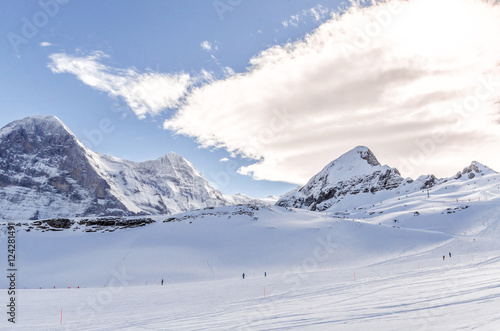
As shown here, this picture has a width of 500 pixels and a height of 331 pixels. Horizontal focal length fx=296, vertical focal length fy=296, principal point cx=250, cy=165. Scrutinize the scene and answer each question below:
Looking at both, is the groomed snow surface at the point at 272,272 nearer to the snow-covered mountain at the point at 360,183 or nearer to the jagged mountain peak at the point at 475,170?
the jagged mountain peak at the point at 475,170

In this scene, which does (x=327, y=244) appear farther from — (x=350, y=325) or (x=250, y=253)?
(x=350, y=325)

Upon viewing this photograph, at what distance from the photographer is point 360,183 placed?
488ft

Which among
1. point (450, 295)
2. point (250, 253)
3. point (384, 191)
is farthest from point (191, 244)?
point (384, 191)

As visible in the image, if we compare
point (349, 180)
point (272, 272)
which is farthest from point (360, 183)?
point (272, 272)

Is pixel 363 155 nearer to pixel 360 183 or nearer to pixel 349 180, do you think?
pixel 349 180

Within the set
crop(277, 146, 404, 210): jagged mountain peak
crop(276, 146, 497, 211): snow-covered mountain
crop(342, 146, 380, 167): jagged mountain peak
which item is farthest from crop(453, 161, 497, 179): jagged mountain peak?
crop(342, 146, 380, 167): jagged mountain peak

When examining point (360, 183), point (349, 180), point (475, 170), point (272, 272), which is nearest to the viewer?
point (272, 272)

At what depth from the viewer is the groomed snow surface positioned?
1259cm

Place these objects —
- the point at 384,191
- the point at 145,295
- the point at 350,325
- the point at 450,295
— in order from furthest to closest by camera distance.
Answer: the point at 384,191, the point at 145,295, the point at 450,295, the point at 350,325

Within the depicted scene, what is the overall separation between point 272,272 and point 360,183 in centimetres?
12383

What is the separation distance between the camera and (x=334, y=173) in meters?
184

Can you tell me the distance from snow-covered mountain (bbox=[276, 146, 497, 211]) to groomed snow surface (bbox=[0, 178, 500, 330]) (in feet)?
107

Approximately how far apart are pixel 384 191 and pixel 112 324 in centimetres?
12864

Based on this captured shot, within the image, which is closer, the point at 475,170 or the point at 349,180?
the point at 475,170
